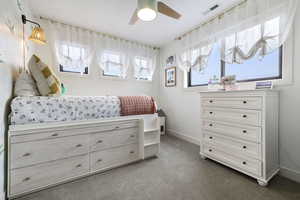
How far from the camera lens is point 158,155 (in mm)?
2287

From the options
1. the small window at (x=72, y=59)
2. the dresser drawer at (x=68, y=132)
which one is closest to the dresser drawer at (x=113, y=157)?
the dresser drawer at (x=68, y=132)

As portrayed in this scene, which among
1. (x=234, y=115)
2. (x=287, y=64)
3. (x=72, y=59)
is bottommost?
(x=234, y=115)

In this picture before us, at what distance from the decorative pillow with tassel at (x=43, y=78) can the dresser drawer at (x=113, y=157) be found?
3.19ft

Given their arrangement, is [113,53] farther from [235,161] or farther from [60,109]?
[235,161]

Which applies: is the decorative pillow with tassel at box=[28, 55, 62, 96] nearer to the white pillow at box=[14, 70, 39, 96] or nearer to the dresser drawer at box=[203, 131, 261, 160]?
the white pillow at box=[14, 70, 39, 96]

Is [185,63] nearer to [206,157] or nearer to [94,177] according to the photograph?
[206,157]

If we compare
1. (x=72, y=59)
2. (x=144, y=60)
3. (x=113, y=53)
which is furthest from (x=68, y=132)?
(x=144, y=60)

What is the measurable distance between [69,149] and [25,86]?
891mm

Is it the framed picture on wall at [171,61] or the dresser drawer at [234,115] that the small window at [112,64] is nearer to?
the framed picture on wall at [171,61]

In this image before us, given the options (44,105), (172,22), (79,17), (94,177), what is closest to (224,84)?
(172,22)

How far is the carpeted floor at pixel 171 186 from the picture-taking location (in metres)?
1.35

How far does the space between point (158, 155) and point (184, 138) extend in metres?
1.10

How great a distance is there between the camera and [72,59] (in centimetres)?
271

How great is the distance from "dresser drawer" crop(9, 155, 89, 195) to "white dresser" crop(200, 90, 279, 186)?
1.91 metres
